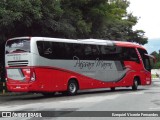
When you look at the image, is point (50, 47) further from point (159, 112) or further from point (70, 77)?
point (159, 112)

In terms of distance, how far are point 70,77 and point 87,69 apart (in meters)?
1.93

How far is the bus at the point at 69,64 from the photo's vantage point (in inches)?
859

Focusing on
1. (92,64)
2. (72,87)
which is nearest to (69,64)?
(72,87)

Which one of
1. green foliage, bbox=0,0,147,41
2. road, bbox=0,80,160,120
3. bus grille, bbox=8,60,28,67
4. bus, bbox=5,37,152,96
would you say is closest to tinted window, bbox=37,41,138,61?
bus, bbox=5,37,152,96

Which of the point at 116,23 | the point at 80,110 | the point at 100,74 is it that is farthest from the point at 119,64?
the point at 116,23

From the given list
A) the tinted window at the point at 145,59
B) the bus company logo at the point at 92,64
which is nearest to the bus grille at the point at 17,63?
the bus company logo at the point at 92,64

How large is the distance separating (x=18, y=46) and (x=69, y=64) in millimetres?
3370

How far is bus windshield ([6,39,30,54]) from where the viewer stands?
71.6 ft

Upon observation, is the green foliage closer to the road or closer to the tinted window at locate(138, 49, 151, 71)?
the tinted window at locate(138, 49, 151, 71)

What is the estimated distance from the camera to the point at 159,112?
14.4m

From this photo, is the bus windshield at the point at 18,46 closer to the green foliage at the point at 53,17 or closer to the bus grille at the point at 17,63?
the bus grille at the point at 17,63

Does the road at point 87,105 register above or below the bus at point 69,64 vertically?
below

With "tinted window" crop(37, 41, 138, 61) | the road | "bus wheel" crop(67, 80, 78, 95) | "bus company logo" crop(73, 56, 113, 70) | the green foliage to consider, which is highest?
the green foliage

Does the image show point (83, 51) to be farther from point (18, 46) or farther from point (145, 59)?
point (145, 59)
